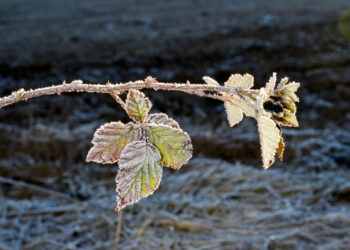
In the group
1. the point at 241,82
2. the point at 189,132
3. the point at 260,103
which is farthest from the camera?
the point at 189,132

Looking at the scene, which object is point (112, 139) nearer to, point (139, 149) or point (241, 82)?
point (139, 149)

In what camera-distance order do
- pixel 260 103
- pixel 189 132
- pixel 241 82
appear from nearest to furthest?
pixel 260 103 → pixel 241 82 → pixel 189 132

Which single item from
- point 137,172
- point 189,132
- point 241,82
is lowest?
point 137,172

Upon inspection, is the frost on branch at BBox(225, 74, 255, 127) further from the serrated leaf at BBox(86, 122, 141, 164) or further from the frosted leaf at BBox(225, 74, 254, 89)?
the serrated leaf at BBox(86, 122, 141, 164)

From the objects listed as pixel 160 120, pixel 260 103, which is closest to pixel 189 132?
pixel 160 120

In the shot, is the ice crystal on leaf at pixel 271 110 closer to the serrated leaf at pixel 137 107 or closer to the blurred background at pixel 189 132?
the serrated leaf at pixel 137 107

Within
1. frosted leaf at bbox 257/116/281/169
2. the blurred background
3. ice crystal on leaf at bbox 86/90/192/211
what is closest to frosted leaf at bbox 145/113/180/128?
ice crystal on leaf at bbox 86/90/192/211
